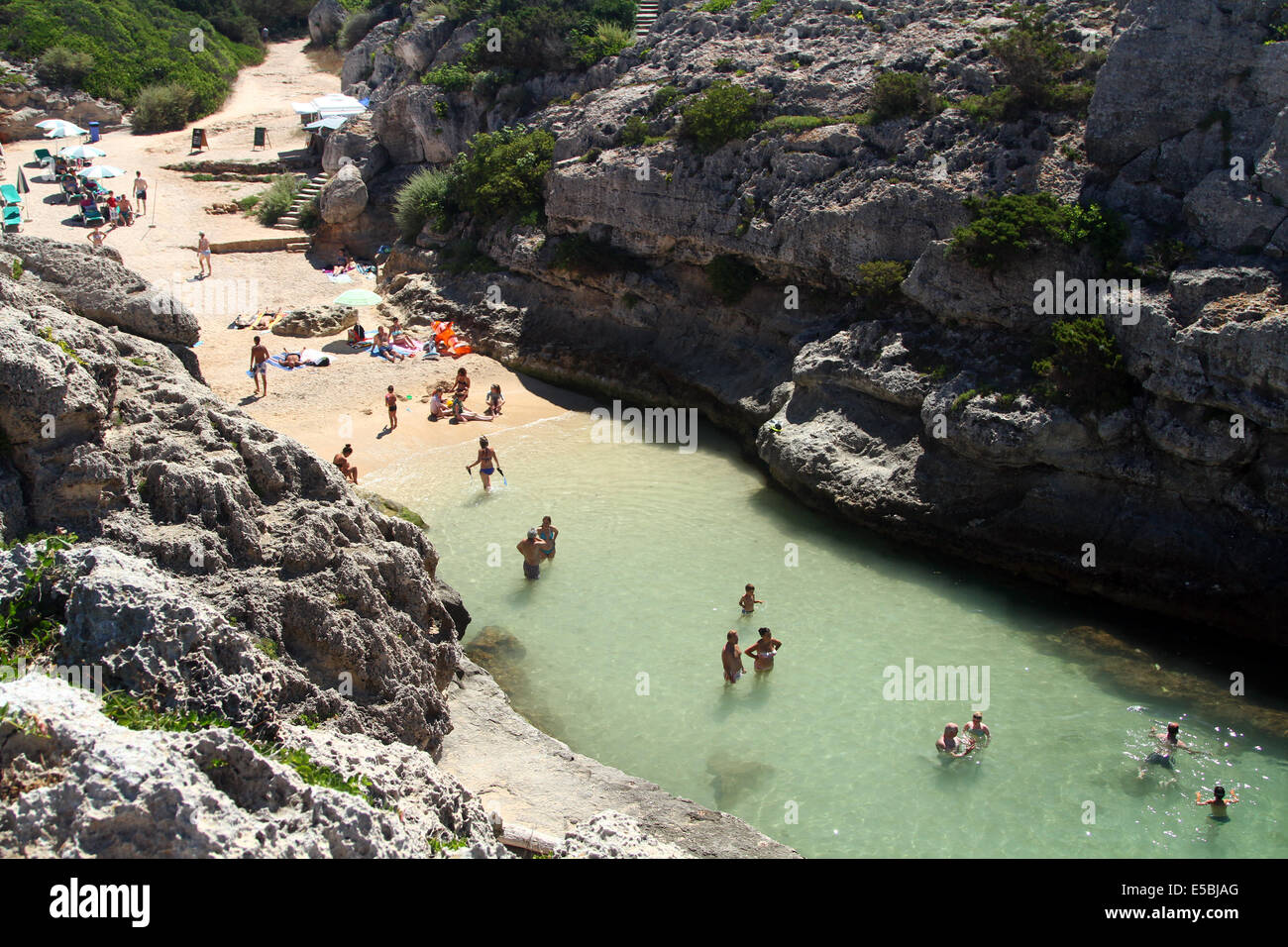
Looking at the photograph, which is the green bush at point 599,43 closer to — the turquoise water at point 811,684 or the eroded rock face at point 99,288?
the turquoise water at point 811,684

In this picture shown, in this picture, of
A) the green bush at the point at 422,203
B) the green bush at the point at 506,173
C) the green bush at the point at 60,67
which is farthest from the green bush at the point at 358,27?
the green bush at the point at 506,173

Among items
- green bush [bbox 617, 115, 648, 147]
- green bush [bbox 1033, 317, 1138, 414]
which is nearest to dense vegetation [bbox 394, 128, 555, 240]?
green bush [bbox 617, 115, 648, 147]

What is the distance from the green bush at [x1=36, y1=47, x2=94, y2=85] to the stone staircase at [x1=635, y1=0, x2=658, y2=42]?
23.4 m

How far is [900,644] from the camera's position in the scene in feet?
51.9

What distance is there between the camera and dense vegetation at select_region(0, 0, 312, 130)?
4000 centimetres

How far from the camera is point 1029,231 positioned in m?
18.7

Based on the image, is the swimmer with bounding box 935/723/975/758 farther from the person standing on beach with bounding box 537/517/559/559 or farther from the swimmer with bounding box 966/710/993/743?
the person standing on beach with bounding box 537/517/559/559

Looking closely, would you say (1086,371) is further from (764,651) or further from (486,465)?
(486,465)

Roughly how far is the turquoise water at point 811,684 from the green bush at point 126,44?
2972cm

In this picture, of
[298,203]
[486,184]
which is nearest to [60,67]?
[298,203]

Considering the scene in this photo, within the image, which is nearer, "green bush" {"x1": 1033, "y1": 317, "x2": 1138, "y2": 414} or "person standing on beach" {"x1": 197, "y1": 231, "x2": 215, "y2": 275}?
"green bush" {"x1": 1033, "y1": 317, "x2": 1138, "y2": 414}

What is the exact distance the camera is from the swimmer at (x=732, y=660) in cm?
1476

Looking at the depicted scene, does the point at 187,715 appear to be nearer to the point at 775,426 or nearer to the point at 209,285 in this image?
the point at 775,426
